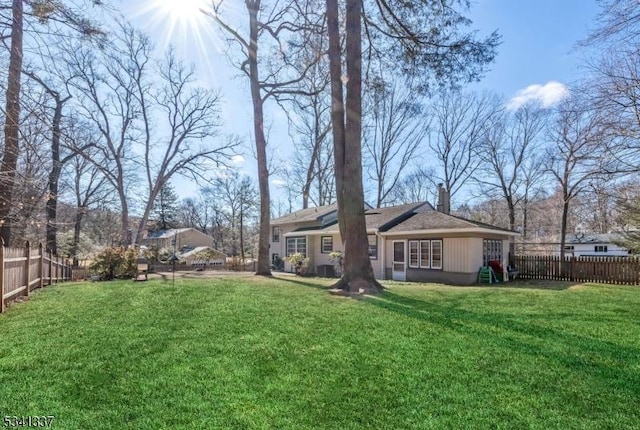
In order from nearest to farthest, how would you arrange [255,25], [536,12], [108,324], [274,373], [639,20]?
1. [274,373]
2. [108,324]
3. [639,20]
4. [536,12]
5. [255,25]

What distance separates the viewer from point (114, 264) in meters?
14.6

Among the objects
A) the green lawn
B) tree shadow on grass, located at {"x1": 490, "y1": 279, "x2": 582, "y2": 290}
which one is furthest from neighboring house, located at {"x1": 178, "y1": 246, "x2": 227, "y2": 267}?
the green lawn

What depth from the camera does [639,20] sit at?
7508 mm

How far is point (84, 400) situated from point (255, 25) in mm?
16878

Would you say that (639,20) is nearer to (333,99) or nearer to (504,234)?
(333,99)

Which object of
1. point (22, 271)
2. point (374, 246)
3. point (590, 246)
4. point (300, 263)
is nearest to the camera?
point (22, 271)

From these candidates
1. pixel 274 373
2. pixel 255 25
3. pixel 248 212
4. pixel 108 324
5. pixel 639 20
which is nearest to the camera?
pixel 274 373

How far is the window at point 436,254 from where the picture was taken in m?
16.6

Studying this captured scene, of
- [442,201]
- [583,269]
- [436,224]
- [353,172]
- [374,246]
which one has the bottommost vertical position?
[583,269]

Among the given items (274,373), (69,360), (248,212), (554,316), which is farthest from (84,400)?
(248,212)

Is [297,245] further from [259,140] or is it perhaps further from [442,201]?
[259,140]

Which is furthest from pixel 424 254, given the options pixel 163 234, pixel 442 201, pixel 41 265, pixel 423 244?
pixel 163 234

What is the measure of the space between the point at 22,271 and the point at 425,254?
1417 centimetres

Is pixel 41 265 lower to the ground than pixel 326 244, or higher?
lower
